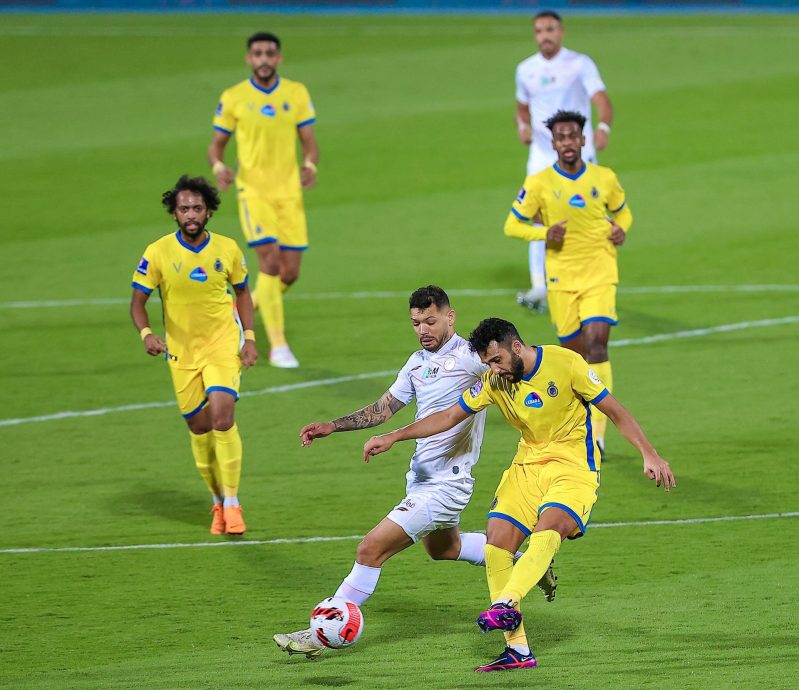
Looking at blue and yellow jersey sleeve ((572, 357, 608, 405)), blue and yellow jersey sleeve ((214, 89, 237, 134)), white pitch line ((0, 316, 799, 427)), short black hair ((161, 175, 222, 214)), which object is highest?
blue and yellow jersey sleeve ((214, 89, 237, 134))

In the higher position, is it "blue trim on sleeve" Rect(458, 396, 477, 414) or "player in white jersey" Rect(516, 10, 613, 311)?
"player in white jersey" Rect(516, 10, 613, 311)

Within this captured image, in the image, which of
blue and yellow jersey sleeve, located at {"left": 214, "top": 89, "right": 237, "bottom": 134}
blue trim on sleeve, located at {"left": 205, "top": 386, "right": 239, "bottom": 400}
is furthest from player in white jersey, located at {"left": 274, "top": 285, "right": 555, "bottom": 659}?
blue and yellow jersey sleeve, located at {"left": 214, "top": 89, "right": 237, "bottom": 134}

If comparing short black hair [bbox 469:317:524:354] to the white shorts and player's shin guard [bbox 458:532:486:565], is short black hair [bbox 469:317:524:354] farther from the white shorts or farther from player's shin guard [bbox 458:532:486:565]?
player's shin guard [bbox 458:532:486:565]

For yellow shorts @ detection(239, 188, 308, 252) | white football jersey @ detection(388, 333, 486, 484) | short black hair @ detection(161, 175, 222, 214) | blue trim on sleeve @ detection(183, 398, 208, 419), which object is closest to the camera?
white football jersey @ detection(388, 333, 486, 484)

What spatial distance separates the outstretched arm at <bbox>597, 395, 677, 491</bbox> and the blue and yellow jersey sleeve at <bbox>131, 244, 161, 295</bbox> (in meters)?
3.32

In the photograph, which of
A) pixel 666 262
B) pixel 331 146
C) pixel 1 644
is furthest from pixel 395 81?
pixel 1 644

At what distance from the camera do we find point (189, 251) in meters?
9.84

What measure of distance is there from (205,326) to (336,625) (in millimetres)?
2883

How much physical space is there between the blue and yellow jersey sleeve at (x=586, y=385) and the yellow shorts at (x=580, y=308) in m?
3.18

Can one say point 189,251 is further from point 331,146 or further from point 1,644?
point 331,146

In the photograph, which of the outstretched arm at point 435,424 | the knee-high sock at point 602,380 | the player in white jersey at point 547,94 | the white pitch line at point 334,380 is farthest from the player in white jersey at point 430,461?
the player in white jersey at point 547,94

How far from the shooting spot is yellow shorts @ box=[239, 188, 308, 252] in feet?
44.5

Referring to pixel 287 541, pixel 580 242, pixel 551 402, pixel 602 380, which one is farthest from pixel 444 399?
pixel 580 242

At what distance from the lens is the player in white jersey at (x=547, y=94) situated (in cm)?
1479
